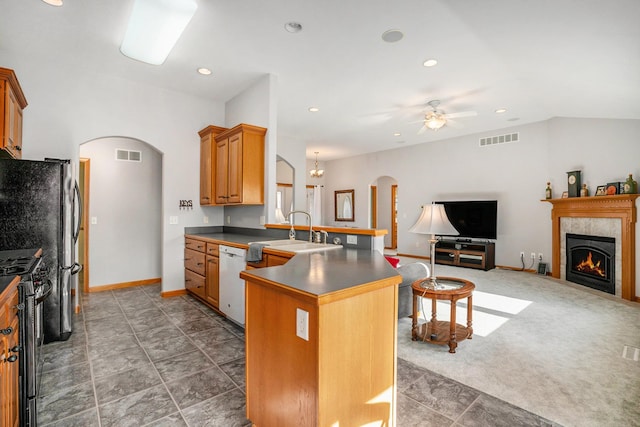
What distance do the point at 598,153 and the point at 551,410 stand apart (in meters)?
4.94

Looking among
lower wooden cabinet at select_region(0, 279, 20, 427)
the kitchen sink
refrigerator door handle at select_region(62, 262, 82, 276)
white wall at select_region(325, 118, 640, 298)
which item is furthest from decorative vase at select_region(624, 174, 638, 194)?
refrigerator door handle at select_region(62, 262, 82, 276)

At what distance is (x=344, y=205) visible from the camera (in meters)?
9.88

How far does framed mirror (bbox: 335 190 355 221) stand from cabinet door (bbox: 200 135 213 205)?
566cm

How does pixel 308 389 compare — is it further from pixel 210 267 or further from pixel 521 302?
pixel 521 302

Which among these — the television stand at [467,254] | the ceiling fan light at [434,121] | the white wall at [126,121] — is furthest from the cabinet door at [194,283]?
the television stand at [467,254]

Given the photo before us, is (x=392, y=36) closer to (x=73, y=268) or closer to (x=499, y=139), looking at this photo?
(x=73, y=268)

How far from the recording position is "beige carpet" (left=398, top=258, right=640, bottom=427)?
199 centimetres

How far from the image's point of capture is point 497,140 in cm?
651

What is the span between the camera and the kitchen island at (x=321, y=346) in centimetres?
127

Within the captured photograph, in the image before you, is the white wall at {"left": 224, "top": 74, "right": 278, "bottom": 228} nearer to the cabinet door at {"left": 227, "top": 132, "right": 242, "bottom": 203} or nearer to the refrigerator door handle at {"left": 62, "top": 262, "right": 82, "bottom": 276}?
the cabinet door at {"left": 227, "top": 132, "right": 242, "bottom": 203}

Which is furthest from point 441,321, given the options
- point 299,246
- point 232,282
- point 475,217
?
point 475,217

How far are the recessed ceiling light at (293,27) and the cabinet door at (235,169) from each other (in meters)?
1.43

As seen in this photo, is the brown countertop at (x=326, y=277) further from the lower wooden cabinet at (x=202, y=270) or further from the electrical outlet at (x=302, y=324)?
the lower wooden cabinet at (x=202, y=270)

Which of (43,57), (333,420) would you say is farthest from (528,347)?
(43,57)
